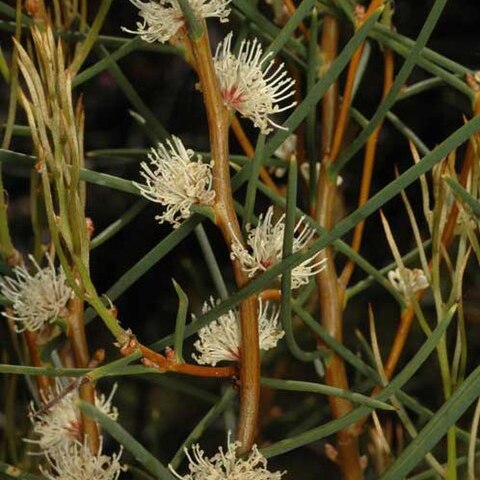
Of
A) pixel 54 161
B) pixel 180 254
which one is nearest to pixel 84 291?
pixel 54 161

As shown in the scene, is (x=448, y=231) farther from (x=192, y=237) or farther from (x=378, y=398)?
(x=192, y=237)

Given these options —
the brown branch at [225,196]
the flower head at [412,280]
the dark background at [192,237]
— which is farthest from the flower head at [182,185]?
the dark background at [192,237]

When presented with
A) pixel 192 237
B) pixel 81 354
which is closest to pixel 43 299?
pixel 81 354

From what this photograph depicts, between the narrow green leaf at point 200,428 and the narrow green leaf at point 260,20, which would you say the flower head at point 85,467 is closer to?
the narrow green leaf at point 200,428

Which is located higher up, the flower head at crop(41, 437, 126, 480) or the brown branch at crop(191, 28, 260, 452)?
the brown branch at crop(191, 28, 260, 452)

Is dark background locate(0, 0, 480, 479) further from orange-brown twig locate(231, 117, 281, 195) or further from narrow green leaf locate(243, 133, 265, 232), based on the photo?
narrow green leaf locate(243, 133, 265, 232)

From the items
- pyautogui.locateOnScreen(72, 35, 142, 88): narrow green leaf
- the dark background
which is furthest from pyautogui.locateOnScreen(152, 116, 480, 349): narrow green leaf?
the dark background

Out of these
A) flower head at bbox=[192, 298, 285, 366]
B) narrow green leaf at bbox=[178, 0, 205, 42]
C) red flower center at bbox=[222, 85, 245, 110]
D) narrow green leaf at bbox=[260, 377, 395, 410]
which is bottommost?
narrow green leaf at bbox=[260, 377, 395, 410]
